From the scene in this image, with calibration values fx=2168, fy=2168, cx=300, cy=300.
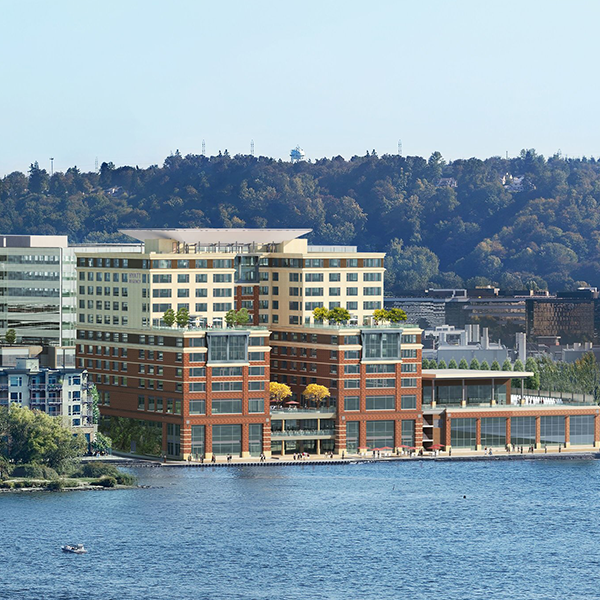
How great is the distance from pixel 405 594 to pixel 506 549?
19.7 meters

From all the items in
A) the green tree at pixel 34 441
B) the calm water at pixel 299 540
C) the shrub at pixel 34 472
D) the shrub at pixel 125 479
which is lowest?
the calm water at pixel 299 540

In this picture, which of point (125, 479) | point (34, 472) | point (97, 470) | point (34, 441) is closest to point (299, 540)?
point (125, 479)

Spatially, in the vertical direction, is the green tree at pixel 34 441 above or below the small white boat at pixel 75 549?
above

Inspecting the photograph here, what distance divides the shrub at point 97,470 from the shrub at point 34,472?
9.22 ft

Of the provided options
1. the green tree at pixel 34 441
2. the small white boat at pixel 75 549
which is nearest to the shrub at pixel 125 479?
the green tree at pixel 34 441

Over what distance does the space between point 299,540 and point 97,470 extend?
28834mm

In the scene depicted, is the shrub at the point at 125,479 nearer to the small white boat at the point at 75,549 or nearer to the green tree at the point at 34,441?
the green tree at the point at 34,441

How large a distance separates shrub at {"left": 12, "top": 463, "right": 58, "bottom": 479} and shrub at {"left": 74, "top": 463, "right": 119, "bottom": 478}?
9.22 ft

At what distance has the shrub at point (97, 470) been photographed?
194m

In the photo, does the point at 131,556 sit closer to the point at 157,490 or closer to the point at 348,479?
the point at 157,490

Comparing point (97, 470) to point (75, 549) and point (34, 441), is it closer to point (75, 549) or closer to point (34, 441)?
point (34, 441)

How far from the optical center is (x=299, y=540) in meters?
172

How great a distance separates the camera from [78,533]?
17150 cm

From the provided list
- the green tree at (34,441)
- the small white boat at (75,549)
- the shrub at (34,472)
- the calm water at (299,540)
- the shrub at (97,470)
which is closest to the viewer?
the calm water at (299,540)
